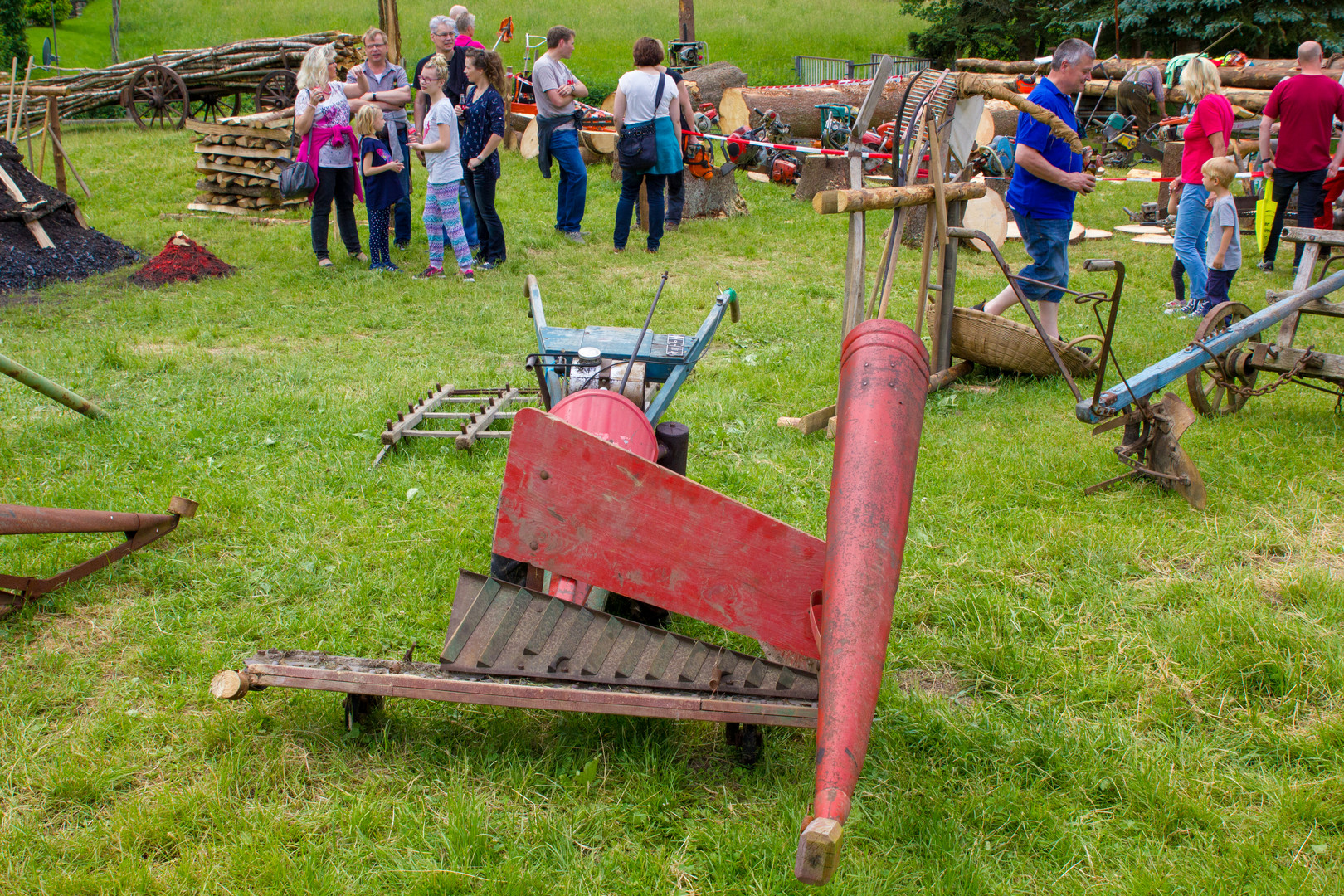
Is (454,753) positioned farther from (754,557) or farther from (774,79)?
(774,79)

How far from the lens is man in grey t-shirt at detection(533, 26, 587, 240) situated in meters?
8.97

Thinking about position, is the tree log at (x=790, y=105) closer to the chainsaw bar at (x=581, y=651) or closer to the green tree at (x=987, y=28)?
the green tree at (x=987, y=28)

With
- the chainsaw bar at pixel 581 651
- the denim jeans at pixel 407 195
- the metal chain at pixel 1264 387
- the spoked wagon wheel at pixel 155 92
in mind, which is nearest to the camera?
the chainsaw bar at pixel 581 651

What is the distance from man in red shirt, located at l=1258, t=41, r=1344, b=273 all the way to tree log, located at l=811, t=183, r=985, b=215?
6.17 m

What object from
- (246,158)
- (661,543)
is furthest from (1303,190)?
(246,158)

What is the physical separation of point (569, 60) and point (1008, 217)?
17962mm

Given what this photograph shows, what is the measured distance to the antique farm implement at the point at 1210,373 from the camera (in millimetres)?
4207

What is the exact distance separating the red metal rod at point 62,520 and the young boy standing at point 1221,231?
7112 mm

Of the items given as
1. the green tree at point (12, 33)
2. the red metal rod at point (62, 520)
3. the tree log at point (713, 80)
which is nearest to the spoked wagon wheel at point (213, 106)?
the green tree at point (12, 33)

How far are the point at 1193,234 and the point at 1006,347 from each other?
3006mm

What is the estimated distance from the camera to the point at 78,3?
2966 cm

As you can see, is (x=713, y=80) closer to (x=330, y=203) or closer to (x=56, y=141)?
(x=330, y=203)

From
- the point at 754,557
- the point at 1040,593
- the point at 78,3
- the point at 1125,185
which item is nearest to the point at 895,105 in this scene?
the point at 1125,185

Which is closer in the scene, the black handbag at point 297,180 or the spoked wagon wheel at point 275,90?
the black handbag at point 297,180
